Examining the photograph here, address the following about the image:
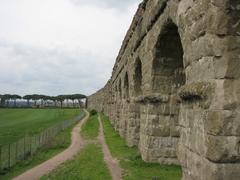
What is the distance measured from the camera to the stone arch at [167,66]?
9.84 metres

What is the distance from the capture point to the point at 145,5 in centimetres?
1162

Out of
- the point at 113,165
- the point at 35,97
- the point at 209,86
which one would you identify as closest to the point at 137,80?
the point at 113,165

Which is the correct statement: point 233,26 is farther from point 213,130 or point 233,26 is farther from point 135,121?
point 135,121

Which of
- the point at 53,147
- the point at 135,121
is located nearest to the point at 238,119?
the point at 135,121

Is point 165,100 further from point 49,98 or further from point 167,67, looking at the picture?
point 49,98

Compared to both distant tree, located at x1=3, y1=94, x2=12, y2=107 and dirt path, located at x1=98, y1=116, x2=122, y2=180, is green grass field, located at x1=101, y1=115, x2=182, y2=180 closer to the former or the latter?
dirt path, located at x1=98, y1=116, x2=122, y2=180

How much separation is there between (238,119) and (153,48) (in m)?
5.32

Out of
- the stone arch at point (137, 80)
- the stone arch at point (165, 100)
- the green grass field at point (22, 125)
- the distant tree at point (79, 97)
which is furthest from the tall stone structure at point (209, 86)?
the distant tree at point (79, 97)

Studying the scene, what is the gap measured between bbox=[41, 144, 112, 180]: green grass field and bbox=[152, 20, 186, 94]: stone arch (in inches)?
111

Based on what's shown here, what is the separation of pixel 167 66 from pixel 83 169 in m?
3.95

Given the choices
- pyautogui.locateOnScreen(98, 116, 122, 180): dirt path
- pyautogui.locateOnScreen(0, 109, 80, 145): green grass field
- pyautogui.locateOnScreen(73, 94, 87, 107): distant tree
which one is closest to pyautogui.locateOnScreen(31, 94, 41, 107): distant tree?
pyautogui.locateOnScreen(73, 94, 87, 107): distant tree

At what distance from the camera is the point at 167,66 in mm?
10281

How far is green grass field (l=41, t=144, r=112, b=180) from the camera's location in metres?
10.3

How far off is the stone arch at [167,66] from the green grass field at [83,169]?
2810mm
